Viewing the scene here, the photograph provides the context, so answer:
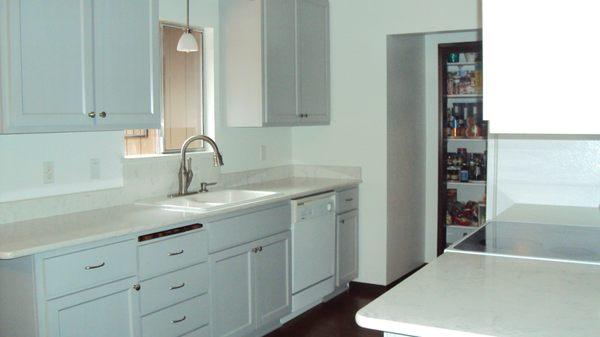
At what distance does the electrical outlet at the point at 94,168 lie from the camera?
11.3 feet

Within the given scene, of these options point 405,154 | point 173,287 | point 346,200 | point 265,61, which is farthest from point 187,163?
point 405,154

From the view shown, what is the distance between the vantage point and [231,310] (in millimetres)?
3588

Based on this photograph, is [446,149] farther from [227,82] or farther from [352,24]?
[227,82]

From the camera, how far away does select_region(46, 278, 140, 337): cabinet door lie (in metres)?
2.55

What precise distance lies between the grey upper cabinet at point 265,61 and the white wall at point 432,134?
1.48m

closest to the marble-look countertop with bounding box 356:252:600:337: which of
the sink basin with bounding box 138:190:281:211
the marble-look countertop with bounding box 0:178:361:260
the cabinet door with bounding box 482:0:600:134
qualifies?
the cabinet door with bounding box 482:0:600:134

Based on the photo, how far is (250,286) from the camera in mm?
3760

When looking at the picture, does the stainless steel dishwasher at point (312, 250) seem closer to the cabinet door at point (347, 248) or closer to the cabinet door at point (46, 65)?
the cabinet door at point (347, 248)

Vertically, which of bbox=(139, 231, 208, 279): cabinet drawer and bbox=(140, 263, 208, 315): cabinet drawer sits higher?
bbox=(139, 231, 208, 279): cabinet drawer

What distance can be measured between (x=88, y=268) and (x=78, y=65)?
932mm

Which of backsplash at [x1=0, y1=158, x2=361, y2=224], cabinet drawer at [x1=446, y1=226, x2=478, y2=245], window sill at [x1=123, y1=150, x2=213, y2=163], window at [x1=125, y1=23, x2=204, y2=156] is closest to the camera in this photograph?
backsplash at [x1=0, y1=158, x2=361, y2=224]

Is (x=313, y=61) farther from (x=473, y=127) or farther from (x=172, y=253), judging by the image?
(x=172, y=253)

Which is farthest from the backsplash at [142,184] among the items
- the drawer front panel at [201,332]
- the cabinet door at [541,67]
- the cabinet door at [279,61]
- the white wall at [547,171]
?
the cabinet door at [541,67]

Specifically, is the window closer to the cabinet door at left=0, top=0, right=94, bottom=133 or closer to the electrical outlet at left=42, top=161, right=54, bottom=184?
the electrical outlet at left=42, top=161, right=54, bottom=184
